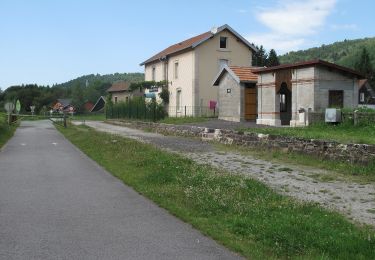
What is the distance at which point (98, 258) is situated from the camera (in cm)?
554

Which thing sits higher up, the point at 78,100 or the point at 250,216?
the point at 78,100

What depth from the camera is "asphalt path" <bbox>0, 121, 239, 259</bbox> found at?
5.80m

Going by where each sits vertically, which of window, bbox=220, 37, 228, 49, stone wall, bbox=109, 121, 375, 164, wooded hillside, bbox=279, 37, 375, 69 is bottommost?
stone wall, bbox=109, 121, 375, 164

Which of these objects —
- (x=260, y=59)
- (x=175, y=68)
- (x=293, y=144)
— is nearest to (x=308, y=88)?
(x=293, y=144)

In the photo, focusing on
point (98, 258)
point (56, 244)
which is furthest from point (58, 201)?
point (98, 258)

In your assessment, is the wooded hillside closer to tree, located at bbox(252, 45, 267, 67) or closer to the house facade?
tree, located at bbox(252, 45, 267, 67)

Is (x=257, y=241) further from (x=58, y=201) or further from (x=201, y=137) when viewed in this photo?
(x=201, y=137)

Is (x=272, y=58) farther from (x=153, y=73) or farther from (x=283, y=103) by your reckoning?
(x=283, y=103)

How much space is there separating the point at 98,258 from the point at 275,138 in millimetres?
12113

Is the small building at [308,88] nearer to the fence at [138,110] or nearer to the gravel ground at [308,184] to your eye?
the gravel ground at [308,184]

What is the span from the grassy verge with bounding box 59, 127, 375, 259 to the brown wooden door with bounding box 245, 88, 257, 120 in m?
18.3

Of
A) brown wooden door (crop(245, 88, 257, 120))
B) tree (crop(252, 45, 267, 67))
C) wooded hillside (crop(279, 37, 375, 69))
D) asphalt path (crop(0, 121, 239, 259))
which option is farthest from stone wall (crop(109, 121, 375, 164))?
wooded hillside (crop(279, 37, 375, 69))

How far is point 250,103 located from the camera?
101ft

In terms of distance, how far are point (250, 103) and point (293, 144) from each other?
1519 cm
